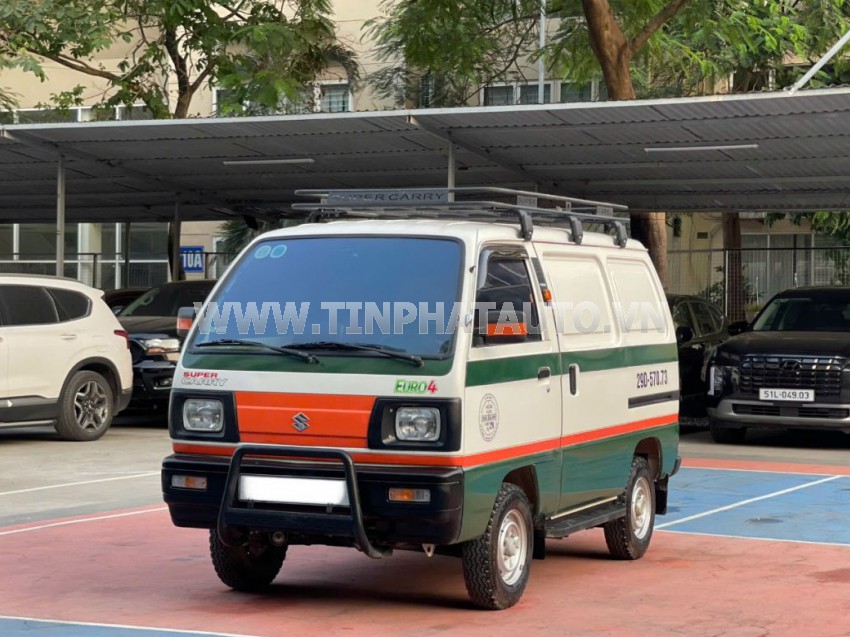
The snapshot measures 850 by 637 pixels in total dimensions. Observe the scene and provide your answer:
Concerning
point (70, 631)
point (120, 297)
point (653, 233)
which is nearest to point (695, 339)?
point (653, 233)

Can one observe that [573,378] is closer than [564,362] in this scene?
No

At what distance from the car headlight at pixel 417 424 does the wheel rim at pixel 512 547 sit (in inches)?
30.2

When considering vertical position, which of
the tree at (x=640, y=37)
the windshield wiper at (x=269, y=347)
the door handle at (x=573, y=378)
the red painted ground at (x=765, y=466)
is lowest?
the red painted ground at (x=765, y=466)

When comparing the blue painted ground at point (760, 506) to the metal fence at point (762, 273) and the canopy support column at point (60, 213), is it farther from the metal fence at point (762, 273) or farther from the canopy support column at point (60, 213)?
the metal fence at point (762, 273)

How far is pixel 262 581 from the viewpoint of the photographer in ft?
27.3

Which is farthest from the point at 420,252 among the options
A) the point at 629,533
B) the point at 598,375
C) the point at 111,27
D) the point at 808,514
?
the point at 111,27

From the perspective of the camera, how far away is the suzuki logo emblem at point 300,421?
7379 mm

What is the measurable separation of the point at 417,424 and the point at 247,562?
1.56m

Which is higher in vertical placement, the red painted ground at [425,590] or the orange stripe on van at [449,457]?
the orange stripe on van at [449,457]

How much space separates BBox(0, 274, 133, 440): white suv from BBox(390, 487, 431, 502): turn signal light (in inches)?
365

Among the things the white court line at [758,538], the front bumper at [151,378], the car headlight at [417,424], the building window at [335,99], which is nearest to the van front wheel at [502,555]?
the car headlight at [417,424]

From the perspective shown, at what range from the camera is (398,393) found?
7.25 m

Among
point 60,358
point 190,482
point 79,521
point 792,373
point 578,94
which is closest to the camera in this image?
point 190,482

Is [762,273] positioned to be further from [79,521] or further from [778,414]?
[79,521]
